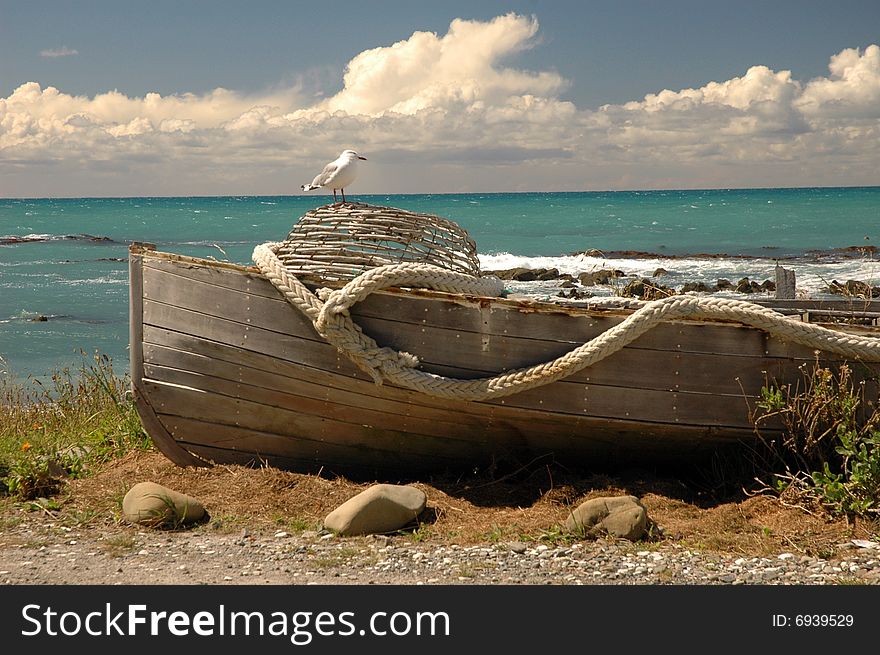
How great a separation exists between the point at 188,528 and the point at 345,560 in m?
1.09

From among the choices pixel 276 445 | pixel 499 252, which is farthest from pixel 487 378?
pixel 499 252

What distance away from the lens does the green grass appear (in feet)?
19.2

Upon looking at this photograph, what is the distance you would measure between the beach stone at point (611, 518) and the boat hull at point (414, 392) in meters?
0.64

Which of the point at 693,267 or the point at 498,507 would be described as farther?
the point at 693,267

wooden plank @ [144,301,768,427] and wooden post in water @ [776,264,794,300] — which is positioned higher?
wooden post in water @ [776,264,794,300]

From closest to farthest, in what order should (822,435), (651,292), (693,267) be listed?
(822,435), (651,292), (693,267)

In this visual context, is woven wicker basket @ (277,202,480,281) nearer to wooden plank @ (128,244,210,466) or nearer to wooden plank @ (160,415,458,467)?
wooden plank @ (128,244,210,466)

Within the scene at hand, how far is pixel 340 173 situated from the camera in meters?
6.69

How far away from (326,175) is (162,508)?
275cm

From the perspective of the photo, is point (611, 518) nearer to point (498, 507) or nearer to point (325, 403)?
point (498, 507)

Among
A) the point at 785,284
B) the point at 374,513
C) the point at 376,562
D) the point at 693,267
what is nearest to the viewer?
the point at 376,562

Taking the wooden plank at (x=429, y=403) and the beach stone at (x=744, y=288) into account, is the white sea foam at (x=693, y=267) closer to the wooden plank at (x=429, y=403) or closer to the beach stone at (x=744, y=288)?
the beach stone at (x=744, y=288)

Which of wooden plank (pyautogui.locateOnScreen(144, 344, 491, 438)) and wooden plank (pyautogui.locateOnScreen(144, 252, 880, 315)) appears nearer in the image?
Answer: wooden plank (pyautogui.locateOnScreen(144, 252, 880, 315))

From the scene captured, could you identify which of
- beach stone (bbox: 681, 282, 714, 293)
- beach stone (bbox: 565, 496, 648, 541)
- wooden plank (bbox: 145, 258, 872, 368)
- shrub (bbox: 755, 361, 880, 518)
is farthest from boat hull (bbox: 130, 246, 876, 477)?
beach stone (bbox: 681, 282, 714, 293)
